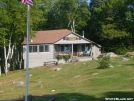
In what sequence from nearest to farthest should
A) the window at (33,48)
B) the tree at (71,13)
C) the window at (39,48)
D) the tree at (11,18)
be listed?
the tree at (11,18), the window at (39,48), the window at (33,48), the tree at (71,13)

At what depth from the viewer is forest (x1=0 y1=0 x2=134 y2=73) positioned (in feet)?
149

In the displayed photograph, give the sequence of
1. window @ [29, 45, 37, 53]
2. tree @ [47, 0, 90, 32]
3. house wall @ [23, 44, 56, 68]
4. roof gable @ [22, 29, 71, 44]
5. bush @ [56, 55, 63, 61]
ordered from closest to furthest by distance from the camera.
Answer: bush @ [56, 55, 63, 61], house wall @ [23, 44, 56, 68], window @ [29, 45, 37, 53], roof gable @ [22, 29, 71, 44], tree @ [47, 0, 90, 32]

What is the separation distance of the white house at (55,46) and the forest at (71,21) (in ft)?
7.62

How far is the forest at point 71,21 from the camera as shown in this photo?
45562 millimetres

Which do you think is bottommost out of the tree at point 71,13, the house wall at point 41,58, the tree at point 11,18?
the house wall at point 41,58

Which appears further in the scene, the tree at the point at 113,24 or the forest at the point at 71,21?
the tree at the point at 113,24

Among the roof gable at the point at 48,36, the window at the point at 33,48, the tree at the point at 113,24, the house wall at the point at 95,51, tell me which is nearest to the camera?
the window at the point at 33,48

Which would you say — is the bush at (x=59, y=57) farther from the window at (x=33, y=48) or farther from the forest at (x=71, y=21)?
the forest at (x=71, y=21)

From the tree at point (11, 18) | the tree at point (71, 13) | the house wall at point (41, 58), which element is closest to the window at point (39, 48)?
the house wall at point (41, 58)

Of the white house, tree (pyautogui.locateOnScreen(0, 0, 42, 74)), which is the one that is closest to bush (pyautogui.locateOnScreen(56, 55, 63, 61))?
the white house

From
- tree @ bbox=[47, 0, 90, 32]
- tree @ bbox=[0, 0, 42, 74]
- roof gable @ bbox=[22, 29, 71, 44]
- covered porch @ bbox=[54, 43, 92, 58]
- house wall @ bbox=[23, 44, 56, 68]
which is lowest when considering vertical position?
house wall @ bbox=[23, 44, 56, 68]

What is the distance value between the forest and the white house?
232 centimetres

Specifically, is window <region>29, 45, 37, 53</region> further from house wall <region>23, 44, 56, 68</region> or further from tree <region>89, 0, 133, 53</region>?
tree <region>89, 0, 133, 53</region>

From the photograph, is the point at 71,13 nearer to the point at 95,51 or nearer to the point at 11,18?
the point at 95,51
